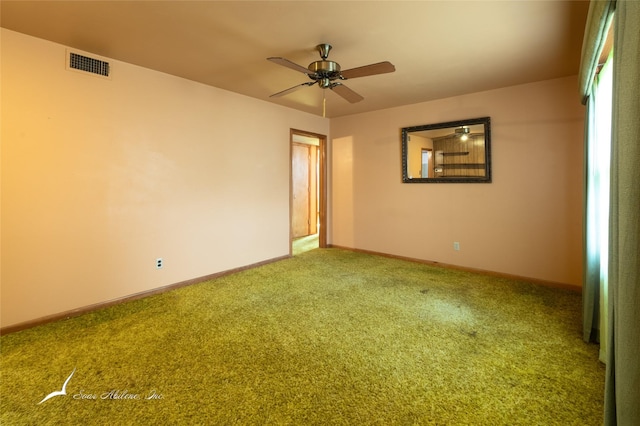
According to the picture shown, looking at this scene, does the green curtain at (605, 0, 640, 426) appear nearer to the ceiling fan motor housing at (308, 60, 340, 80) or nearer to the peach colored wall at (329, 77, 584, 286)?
the ceiling fan motor housing at (308, 60, 340, 80)

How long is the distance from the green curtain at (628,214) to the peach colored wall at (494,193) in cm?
312

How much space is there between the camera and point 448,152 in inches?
167

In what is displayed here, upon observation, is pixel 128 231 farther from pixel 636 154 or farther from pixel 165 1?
pixel 636 154

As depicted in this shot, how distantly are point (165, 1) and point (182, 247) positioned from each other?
8.36ft

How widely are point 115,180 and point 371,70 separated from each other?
275cm

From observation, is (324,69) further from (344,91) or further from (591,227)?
(591,227)

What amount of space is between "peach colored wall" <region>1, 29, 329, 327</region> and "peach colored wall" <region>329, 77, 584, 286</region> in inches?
77.5

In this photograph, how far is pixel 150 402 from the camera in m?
1.62

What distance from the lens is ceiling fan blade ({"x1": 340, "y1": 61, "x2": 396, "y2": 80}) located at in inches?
87.1

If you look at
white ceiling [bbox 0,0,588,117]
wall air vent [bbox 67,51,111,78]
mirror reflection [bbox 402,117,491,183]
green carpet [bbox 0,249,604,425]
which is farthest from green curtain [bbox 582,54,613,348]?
wall air vent [bbox 67,51,111,78]

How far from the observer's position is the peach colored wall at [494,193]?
3424 mm

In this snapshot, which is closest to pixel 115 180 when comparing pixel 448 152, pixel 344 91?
pixel 344 91

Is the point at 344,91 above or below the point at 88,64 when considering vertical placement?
below

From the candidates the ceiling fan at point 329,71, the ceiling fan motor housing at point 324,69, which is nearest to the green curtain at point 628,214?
the ceiling fan at point 329,71
